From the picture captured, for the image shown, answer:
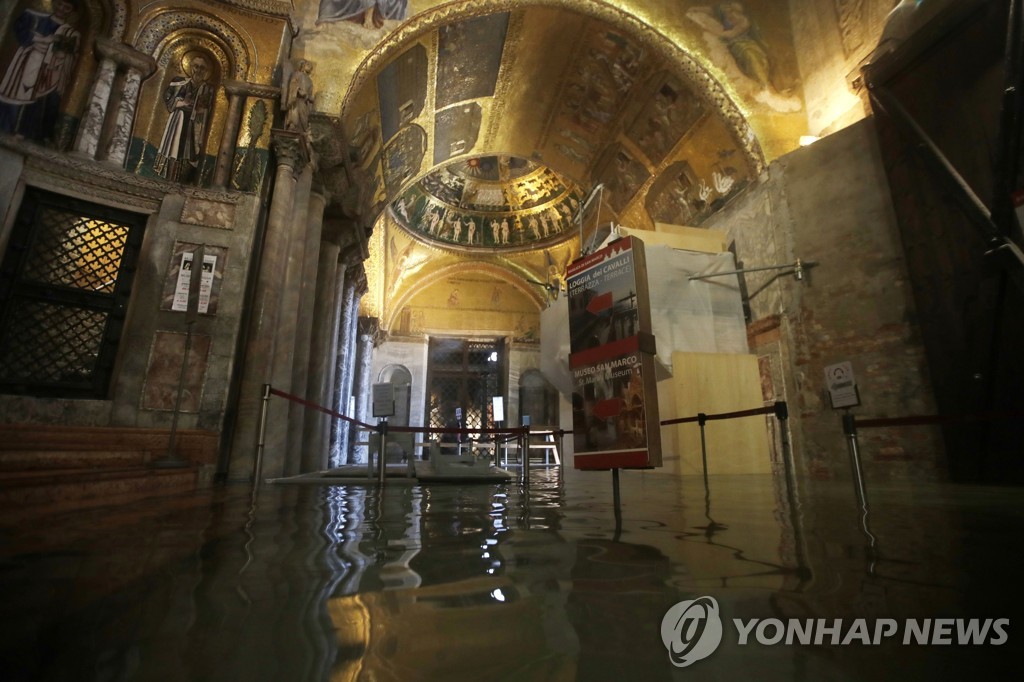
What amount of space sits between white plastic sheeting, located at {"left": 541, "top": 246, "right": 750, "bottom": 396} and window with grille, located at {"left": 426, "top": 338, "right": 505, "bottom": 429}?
42.1ft

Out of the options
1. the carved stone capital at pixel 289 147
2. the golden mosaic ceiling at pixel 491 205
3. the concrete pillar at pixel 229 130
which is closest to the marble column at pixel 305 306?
the carved stone capital at pixel 289 147

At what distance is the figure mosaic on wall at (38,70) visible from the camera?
5.49m

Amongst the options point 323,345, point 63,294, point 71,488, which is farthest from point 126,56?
point 71,488

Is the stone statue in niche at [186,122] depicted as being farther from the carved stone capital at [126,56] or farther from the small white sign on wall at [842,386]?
the small white sign on wall at [842,386]

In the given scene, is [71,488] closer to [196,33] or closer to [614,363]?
[614,363]

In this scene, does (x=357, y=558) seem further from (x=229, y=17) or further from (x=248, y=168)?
(x=229, y=17)

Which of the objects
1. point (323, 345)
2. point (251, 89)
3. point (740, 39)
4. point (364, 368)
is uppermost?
point (740, 39)

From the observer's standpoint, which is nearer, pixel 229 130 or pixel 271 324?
pixel 271 324

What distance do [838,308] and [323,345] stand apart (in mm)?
8914

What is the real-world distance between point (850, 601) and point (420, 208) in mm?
18490

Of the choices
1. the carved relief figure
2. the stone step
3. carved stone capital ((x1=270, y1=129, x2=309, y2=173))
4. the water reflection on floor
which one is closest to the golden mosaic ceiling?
the carved relief figure

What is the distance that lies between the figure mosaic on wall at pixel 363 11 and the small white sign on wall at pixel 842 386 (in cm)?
913

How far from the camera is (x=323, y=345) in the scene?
373 inches

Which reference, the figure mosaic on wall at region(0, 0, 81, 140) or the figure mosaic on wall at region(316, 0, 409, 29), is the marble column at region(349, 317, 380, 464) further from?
the figure mosaic on wall at region(0, 0, 81, 140)
